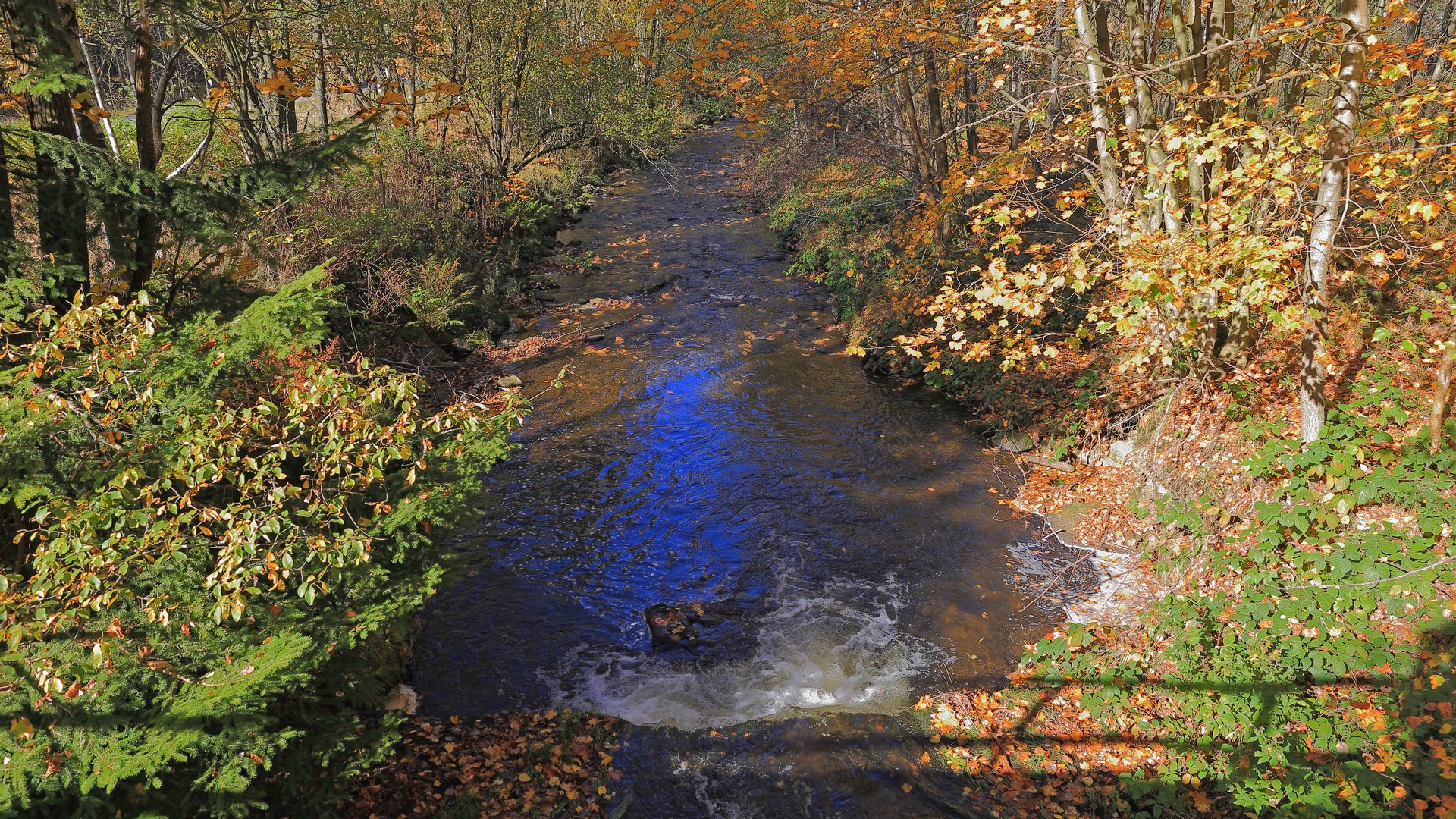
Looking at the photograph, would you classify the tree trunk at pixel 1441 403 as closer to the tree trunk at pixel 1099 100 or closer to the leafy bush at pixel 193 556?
the tree trunk at pixel 1099 100

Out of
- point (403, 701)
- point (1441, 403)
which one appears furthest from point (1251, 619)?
point (403, 701)

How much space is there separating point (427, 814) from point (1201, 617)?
231 inches

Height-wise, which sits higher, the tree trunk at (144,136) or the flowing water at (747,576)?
the tree trunk at (144,136)

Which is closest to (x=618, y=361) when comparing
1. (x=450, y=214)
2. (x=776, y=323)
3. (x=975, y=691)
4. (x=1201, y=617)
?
(x=776, y=323)

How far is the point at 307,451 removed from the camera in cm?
469

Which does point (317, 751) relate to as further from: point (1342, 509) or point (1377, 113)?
point (1377, 113)

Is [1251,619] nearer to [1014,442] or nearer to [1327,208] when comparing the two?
[1327,208]

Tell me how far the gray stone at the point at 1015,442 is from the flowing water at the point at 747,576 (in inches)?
11.7

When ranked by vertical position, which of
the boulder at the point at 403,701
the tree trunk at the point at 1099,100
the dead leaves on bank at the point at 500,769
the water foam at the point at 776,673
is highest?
the tree trunk at the point at 1099,100

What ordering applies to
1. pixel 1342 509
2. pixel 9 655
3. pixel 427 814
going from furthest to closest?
1. pixel 1342 509
2. pixel 427 814
3. pixel 9 655

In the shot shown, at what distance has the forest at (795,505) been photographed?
411cm

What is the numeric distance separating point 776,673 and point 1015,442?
4981 millimetres

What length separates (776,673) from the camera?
666cm

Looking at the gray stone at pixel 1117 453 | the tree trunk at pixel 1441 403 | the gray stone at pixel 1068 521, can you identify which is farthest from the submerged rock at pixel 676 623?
the tree trunk at pixel 1441 403
